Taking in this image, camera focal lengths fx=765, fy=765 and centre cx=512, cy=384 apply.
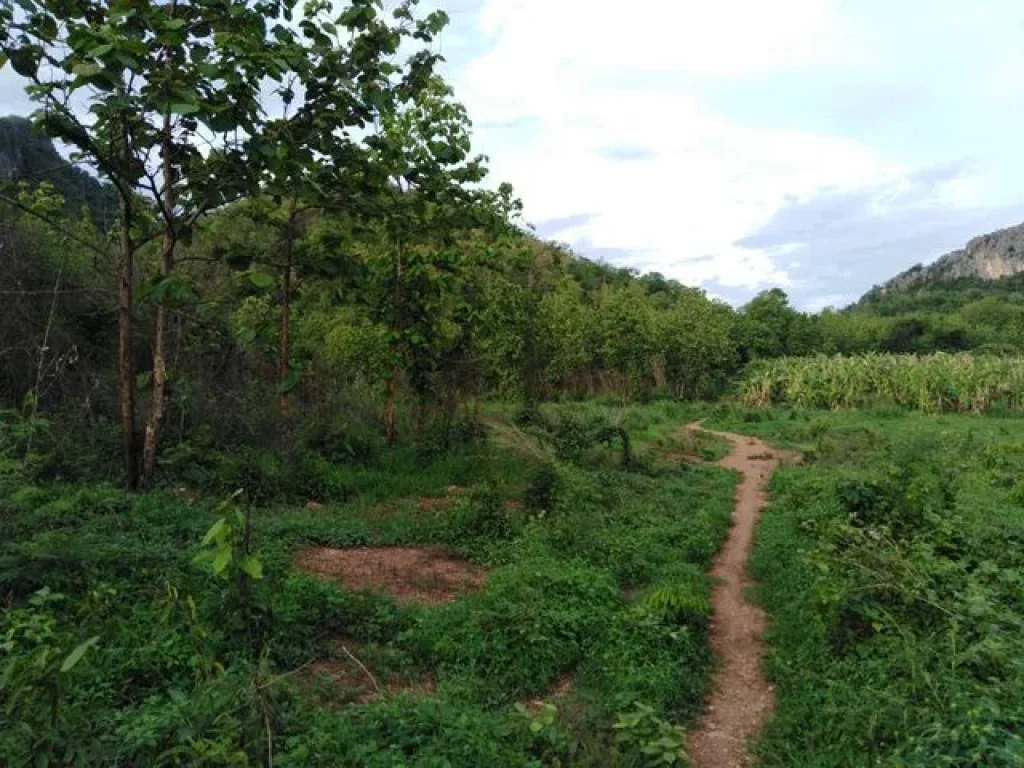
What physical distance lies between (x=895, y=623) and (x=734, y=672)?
1190 millimetres

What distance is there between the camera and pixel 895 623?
488cm

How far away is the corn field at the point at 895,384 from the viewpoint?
2505 centimetres

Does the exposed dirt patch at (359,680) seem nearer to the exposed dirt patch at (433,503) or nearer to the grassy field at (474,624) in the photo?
the grassy field at (474,624)

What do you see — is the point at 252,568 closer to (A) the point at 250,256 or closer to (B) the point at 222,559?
(B) the point at 222,559

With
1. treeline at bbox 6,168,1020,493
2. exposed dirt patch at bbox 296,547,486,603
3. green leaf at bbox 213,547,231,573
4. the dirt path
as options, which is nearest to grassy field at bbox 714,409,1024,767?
the dirt path

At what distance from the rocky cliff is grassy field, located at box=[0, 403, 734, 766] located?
105 meters

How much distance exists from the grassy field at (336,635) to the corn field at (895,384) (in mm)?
20226

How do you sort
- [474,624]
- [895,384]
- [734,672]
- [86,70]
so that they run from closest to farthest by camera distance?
1. [86,70]
2. [474,624]
3. [734,672]
4. [895,384]

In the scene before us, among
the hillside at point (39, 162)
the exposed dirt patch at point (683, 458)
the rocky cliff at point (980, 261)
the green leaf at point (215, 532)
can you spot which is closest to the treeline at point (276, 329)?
the exposed dirt patch at point (683, 458)

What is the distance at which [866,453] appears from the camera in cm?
1441

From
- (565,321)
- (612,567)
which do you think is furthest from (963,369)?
(612,567)

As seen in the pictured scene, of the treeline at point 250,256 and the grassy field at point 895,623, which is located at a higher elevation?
the treeline at point 250,256

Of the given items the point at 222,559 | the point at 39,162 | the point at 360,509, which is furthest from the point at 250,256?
the point at 39,162

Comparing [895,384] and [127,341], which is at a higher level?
[127,341]
